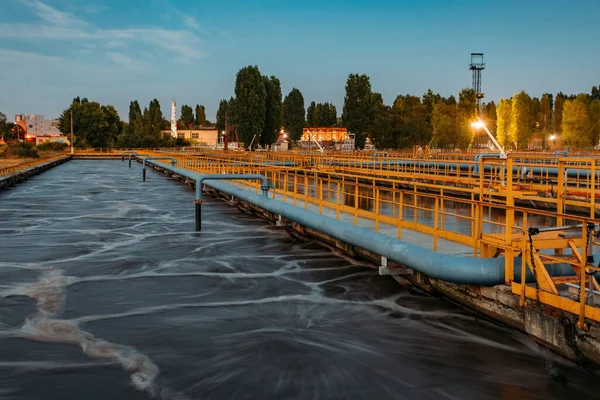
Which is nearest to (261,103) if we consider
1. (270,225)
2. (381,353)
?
(270,225)

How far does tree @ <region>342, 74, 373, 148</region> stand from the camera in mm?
96062

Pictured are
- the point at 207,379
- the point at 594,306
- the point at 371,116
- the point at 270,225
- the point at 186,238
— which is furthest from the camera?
the point at 371,116

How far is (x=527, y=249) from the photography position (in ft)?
30.6

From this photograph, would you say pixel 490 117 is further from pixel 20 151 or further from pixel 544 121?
pixel 20 151

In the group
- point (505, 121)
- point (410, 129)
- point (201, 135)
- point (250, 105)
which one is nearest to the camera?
point (250, 105)

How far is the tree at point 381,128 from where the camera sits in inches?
3782

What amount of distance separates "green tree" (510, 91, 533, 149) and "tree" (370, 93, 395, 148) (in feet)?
114

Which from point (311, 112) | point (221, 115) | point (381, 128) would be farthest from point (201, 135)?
point (381, 128)

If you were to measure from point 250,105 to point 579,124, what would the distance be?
55.3m

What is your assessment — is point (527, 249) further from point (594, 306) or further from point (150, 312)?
point (150, 312)

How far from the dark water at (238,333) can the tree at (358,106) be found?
78424mm

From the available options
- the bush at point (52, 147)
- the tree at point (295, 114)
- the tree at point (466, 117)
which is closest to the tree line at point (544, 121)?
the tree at point (466, 117)

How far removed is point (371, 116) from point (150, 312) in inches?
3430

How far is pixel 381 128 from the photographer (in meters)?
96.4
